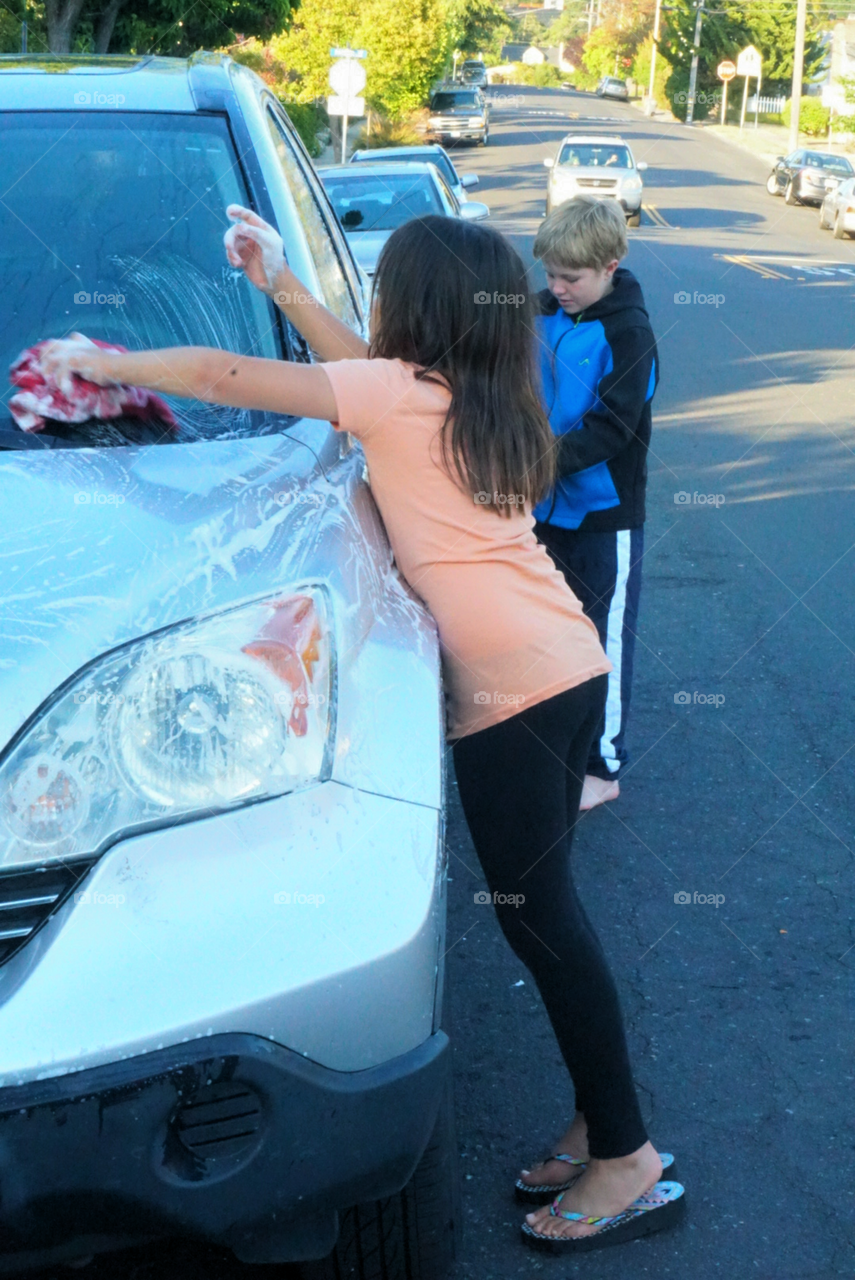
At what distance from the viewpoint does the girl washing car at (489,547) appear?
91.0 inches

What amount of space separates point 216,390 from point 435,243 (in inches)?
19.4

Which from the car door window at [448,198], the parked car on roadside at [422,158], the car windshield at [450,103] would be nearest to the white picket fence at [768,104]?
the car windshield at [450,103]

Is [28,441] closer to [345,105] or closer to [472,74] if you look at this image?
[345,105]

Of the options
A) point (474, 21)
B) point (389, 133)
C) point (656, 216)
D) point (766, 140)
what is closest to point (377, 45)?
point (389, 133)

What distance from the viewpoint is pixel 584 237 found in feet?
12.0

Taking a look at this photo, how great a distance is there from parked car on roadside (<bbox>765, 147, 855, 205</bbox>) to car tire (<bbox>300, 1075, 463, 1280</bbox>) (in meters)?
36.2

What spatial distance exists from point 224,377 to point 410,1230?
139 centimetres

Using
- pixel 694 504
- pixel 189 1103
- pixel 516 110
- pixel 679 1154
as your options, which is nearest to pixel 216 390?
pixel 189 1103

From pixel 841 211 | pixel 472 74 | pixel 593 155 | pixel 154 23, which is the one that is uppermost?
pixel 472 74

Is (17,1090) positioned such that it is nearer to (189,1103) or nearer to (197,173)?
(189,1103)

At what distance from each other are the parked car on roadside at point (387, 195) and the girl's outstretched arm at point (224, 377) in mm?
10379

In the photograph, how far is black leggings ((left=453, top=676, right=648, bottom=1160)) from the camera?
2.40 metres

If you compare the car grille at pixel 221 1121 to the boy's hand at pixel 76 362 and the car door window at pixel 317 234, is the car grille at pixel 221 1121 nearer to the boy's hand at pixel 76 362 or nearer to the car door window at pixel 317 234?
the boy's hand at pixel 76 362

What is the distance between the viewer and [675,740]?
16.0 feet
